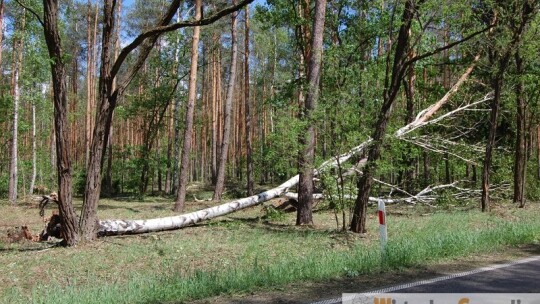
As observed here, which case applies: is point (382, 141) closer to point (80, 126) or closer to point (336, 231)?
point (336, 231)

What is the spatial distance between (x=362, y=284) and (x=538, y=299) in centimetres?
196

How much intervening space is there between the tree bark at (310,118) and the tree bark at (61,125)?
218 inches

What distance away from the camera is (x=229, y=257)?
31.6 ft

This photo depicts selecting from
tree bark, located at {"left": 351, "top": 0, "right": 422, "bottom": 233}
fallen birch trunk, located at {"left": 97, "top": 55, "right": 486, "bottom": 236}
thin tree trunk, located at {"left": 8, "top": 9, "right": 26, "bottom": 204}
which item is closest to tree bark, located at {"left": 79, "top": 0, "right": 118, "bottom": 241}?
fallen birch trunk, located at {"left": 97, "top": 55, "right": 486, "bottom": 236}

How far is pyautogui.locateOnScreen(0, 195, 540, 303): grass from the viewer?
6.03m

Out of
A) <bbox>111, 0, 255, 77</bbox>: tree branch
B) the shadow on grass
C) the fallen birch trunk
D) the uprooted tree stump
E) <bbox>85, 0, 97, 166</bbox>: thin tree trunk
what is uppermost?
<bbox>85, 0, 97, 166</bbox>: thin tree trunk

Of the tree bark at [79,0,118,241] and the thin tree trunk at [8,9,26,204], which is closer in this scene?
the tree bark at [79,0,118,241]

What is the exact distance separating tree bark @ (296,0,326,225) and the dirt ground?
488 cm

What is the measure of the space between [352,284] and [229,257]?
415cm

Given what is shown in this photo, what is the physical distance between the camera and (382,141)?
11219 mm

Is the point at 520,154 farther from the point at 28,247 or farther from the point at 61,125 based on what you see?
the point at 28,247

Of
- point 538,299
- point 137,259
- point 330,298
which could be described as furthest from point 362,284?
point 137,259

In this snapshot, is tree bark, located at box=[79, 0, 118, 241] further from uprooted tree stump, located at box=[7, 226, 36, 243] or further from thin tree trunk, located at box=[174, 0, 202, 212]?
thin tree trunk, located at box=[174, 0, 202, 212]

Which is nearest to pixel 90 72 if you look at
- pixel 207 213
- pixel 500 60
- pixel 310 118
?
pixel 207 213
